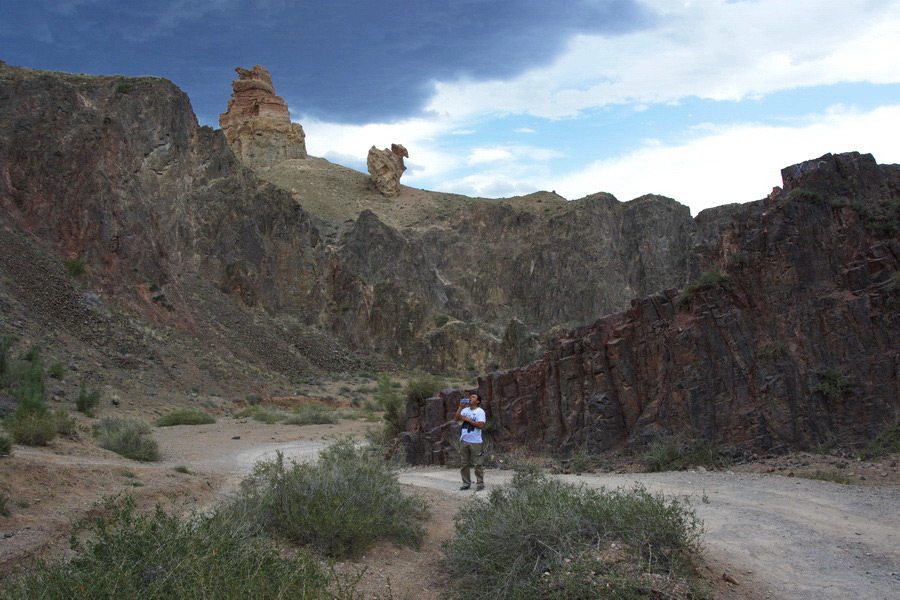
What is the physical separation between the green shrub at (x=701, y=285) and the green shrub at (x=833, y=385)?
2543mm

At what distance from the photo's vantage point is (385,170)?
9412 cm

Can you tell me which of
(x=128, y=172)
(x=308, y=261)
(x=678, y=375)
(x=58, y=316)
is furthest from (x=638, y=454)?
(x=308, y=261)

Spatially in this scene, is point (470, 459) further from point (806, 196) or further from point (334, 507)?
point (806, 196)

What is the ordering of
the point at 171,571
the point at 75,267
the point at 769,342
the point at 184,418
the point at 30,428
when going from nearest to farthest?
the point at 171,571
the point at 30,428
the point at 769,342
the point at 184,418
the point at 75,267

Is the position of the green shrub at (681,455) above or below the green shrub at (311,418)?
above

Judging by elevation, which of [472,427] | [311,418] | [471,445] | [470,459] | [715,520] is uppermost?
[472,427]

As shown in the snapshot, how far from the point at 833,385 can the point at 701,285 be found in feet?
10.4

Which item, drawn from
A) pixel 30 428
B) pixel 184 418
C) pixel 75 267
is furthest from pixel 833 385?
pixel 75 267

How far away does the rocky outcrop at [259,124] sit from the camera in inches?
4163

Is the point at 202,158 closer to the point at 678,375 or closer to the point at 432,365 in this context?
the point at 432,365

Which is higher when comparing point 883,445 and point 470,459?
point 883,445

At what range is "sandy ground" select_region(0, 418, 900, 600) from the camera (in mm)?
6223

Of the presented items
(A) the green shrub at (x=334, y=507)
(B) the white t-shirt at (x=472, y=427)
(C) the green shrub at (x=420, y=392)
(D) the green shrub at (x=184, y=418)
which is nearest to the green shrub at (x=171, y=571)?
(A) the green shrub at (x=334, y=507)

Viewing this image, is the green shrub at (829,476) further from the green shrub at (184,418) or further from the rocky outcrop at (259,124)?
the rocky outcrop at (259,124)
